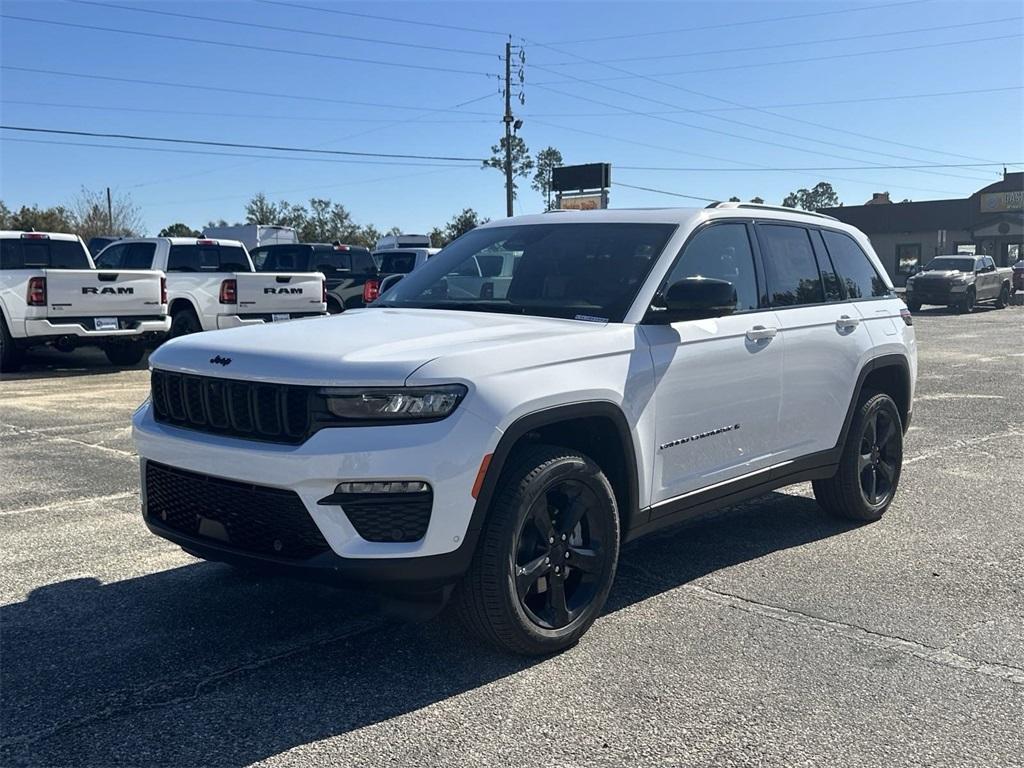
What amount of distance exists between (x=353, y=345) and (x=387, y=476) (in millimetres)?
620

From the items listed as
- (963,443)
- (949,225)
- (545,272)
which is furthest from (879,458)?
(949,225)

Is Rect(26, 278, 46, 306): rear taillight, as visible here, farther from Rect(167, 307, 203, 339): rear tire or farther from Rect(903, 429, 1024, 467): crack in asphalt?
Rect(903, 429, 1024, 467): crack in asphalt

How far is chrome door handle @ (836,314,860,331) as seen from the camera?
5996 millimetres

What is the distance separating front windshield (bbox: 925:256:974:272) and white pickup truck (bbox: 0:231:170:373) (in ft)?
85.4

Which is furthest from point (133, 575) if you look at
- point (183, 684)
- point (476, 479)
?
point (476, 479)

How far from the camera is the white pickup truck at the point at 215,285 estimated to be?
16.6 meters

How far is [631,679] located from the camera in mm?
3980

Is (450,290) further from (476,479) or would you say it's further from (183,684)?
(183,684)

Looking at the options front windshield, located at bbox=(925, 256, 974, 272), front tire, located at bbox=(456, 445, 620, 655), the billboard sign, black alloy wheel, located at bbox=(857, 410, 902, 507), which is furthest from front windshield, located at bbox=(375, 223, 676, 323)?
front windshield, located at bbox=(925, 256, 974, 272)

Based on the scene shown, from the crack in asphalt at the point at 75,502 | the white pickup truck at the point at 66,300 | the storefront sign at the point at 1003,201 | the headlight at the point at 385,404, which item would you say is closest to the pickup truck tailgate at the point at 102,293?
the white pickup truck at the point at 66,300

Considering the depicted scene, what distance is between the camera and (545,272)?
5.18 m

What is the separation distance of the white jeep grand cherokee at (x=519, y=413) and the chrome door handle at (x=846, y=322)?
0.02 meters

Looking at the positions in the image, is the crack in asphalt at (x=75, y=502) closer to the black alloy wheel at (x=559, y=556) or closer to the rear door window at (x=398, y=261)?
the black alloy wheel at (x=559, y=556)

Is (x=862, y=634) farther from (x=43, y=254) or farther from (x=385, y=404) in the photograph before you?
(x=43, y=254)
